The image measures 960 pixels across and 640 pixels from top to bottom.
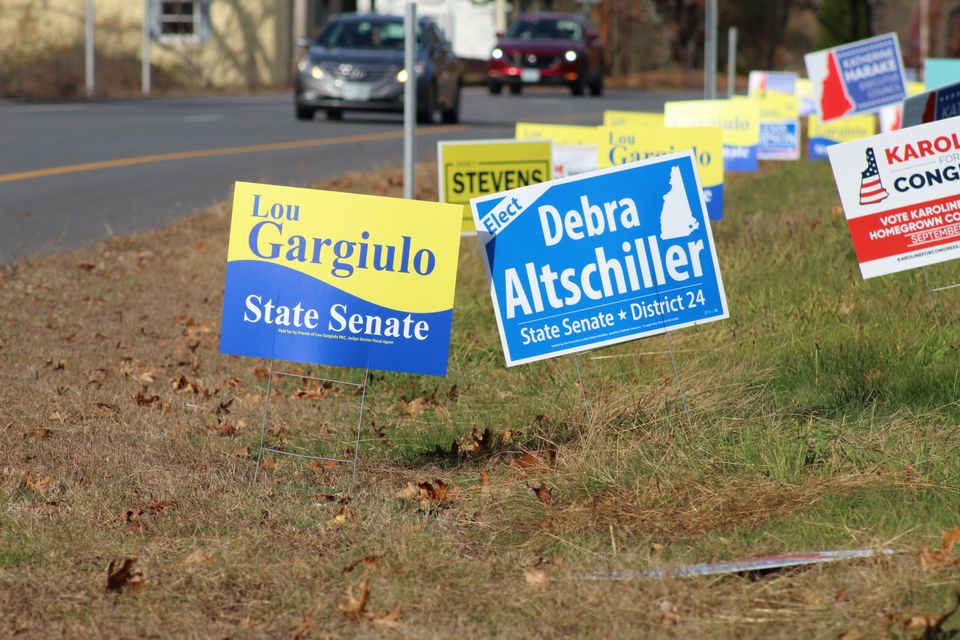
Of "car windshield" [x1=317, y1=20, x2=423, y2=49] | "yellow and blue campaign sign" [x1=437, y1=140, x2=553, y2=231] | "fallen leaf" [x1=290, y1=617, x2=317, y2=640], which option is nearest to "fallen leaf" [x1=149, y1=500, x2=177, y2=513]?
"fallen leaf" [x1=290, y1=617, x2=317, y2=640]

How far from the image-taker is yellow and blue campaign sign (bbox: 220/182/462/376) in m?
5.45

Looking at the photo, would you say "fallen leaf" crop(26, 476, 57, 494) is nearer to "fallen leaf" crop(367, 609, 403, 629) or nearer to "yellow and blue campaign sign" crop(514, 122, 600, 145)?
"fallen leaf" crop(367, 609, 403, 629)

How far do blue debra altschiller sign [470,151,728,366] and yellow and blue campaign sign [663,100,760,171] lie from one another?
7.09m

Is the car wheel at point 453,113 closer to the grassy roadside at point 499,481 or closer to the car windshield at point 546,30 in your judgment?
the car windshield at point 546,30

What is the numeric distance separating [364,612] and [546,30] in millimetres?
33118

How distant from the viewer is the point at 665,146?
32.2ft

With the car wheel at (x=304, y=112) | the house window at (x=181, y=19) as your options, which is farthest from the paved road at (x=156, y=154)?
the house window at (x=181, y=19)

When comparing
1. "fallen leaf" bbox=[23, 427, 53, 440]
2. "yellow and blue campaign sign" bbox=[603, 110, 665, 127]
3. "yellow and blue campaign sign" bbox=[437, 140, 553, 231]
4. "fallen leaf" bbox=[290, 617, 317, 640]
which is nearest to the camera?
"fallen leaf" bbox=[290, 617, 317, 640]

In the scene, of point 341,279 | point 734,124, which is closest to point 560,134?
point 734,124

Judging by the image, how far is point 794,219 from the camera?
10.9 m

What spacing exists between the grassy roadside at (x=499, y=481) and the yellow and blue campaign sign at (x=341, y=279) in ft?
1.68

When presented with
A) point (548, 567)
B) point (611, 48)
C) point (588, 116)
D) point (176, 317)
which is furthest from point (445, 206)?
point (611, 48)

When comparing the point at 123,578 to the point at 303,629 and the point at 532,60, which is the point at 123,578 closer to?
the point at 303,629

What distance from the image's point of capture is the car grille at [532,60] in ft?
113
